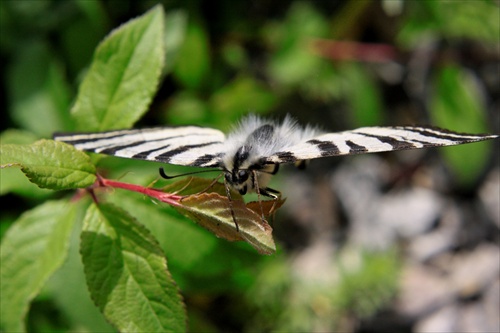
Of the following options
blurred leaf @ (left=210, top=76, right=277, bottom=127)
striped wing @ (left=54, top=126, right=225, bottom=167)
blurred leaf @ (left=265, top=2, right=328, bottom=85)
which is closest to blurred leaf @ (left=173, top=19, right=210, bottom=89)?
blurred leaf @ (left=210, top=76, right=277, bottom=127)

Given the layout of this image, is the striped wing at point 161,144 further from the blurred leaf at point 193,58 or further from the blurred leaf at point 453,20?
the blurred leaf at point 453,20

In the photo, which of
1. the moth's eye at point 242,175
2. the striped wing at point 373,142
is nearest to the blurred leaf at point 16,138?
the moth's eye at point 242,175

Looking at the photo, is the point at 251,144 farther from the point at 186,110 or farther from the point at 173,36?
the point at 186,110

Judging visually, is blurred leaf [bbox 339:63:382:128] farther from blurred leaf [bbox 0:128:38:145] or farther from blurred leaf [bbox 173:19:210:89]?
blurred leaf [bbox 0:128:38:145]

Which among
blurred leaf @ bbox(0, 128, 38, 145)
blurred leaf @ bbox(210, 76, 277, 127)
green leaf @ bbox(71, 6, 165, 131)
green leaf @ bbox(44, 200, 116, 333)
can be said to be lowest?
green leaf @ bbox(44, 200, 116, 333)

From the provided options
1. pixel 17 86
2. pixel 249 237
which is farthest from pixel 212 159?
pixel 17 86

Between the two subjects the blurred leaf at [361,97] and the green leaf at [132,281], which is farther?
the blurred leaf at [361,97]
